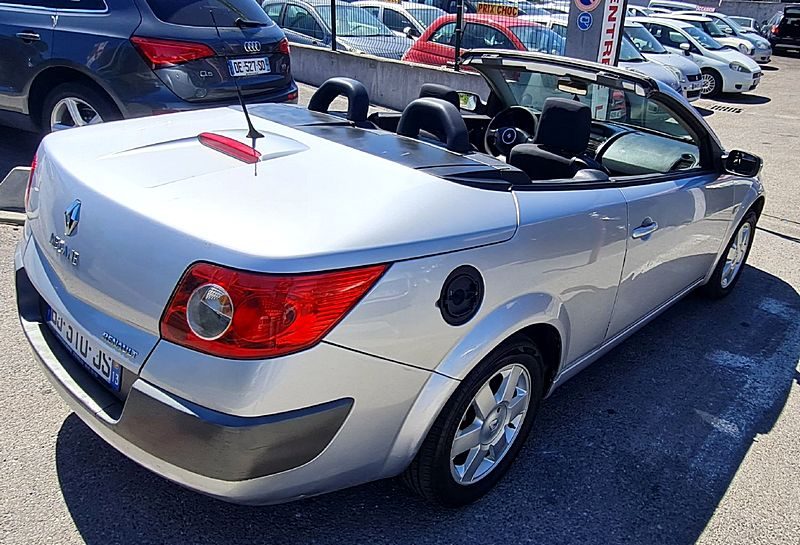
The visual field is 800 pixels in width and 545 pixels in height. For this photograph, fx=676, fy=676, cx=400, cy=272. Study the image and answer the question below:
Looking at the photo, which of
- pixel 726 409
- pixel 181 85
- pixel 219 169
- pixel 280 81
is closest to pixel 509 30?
pixel 280 81

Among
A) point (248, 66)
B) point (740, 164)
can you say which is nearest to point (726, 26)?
point (248, 66)

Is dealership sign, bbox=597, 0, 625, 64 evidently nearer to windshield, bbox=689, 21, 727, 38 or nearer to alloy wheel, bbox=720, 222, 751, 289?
alloy wheel, bbox=720, 222, 751, 289

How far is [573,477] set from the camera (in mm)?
2688

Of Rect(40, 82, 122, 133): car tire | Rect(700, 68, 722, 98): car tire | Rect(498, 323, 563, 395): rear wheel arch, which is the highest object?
Rect(40, 82, 122, 133): car tire

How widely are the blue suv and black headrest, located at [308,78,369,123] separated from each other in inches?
85.0

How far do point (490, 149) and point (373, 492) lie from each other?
2278mm

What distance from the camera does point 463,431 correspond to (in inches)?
91.9

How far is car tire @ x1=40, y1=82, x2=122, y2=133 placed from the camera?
515cm

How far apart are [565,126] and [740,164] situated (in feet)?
4.10

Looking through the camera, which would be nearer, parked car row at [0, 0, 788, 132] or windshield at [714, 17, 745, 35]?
parked car row at [0, 0, 788, 132]

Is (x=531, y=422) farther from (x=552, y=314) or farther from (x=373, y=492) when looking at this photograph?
(x=373, y=492)

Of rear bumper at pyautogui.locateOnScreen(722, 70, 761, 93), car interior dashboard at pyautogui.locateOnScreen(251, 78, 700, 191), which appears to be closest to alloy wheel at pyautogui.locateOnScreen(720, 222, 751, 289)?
car interior dashboard at pyautogui.locateOnScreen(251, 78, 700, 191)

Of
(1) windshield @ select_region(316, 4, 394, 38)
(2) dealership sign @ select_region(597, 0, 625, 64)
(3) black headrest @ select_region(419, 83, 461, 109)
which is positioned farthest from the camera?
(1) windshield @ select_region(316, 4, 394, 38)

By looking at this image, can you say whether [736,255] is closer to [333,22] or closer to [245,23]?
[245,23]
